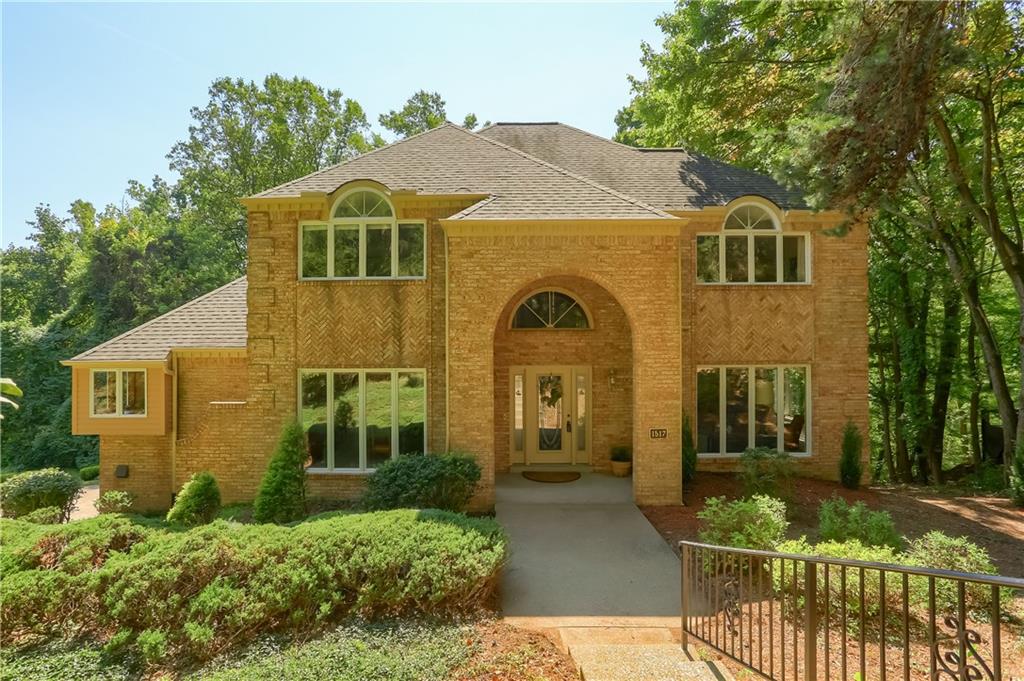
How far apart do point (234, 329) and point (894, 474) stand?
26229 millimetres

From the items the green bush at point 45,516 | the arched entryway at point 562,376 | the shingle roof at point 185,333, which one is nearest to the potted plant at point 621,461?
the arched entryway at point 562,376

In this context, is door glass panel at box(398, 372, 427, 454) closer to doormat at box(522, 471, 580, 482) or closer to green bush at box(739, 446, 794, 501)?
doormat at box(522, 471, 580, 482)

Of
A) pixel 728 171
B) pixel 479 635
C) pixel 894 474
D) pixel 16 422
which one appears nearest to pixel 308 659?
pixel 479 635

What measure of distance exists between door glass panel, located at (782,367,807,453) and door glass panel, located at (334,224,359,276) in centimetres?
1092

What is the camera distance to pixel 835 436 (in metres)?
11.6

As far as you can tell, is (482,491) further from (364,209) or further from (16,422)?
(16,422)

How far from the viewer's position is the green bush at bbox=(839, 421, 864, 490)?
11.1m

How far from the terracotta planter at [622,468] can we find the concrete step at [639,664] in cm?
662

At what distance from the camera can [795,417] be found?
38.8 feet

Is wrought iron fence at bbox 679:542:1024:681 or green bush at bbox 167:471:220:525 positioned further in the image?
green bush at bbox 167:471:220:525

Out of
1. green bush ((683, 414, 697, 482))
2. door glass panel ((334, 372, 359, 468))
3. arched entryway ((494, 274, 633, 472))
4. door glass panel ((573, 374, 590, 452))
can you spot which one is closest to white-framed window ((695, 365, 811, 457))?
green bush ((683, 414, 697, 482))

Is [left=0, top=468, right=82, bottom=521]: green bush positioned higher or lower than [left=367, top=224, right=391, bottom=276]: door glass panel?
lower

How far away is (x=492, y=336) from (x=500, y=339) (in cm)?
253

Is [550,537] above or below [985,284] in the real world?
below
